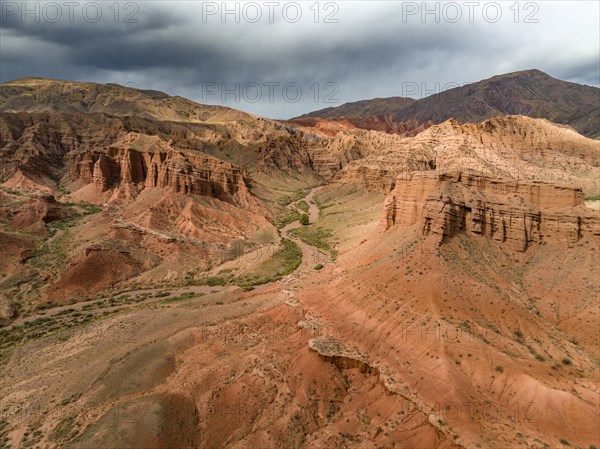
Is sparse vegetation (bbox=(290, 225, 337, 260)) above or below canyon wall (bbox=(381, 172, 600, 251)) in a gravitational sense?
below

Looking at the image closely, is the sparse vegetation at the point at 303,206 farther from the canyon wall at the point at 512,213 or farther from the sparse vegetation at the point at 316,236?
the canyon wall at the point at 512,213

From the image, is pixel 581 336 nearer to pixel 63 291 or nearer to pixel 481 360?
pixel 481 360

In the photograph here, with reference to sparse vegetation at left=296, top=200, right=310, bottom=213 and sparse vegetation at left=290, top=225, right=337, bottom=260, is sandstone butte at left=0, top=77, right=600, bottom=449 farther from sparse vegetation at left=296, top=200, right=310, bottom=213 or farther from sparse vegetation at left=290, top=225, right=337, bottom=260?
sparse vegetation at left=296, top=200, right=310, bottom=213

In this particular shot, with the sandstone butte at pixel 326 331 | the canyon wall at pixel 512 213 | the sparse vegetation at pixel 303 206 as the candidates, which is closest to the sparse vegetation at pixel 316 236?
the sandstone butte at pixel 326 331

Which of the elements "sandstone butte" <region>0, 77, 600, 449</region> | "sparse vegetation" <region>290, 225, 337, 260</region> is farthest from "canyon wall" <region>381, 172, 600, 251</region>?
"sparse vegetation" <region>290, 225, 337, 260</region>

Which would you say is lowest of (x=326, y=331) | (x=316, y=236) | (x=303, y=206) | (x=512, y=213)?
(x=316, y=236)

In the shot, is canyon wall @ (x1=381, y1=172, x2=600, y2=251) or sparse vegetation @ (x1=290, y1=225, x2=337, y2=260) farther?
sparse vegetation @ (x1=290, y1=225, x2=337, y2=260)

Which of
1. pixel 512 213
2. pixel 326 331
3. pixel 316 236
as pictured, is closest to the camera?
pixel 326 331

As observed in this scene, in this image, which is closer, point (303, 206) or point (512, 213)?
point (512, 213)

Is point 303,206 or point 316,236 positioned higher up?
point 303,206

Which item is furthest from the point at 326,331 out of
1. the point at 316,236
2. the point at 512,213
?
the point at 316,236

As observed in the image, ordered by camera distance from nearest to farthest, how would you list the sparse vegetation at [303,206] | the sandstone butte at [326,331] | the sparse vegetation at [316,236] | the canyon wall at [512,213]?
the sandstone butte at [326,331], the canyon wall at [512,213], the sparse vegetation at [316,236], the sparse vegetation at [303,206]

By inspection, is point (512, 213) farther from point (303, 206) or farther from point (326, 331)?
point (303, 206)

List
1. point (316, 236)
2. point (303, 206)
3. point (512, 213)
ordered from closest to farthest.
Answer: point (512, 213) < point (316, 236) < point (303, 206)
